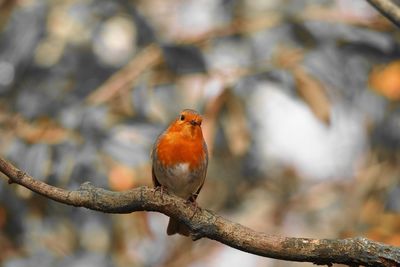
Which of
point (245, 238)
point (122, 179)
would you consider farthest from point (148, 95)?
point (245, 238)

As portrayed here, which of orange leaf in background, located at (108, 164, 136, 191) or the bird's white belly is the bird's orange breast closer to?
the bird's white belly

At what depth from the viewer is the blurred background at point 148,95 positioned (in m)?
5.02

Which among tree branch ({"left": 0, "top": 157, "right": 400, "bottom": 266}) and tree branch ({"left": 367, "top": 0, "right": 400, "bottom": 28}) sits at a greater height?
tree branch ({"left": 367, "top": 0, "right": 400, "bottom": 28})

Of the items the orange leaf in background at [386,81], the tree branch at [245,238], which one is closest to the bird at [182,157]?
the tree branch at [245,238]

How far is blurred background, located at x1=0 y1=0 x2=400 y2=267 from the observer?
502 centimetres

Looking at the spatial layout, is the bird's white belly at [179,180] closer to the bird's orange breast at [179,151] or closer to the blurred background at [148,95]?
the bird's orange breast at [179,151]

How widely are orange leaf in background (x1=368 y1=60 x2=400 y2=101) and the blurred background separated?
0.01 m

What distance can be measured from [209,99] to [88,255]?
1634mm

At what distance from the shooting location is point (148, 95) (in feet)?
17.8

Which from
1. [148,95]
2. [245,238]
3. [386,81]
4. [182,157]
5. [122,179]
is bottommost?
[245,238]

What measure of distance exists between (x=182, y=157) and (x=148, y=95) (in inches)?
49.3

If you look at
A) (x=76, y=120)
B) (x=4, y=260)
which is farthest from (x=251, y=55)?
(x=4, y=260)

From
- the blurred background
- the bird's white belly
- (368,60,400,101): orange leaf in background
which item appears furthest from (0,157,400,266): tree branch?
(368,60,400,101): orange leaf in background

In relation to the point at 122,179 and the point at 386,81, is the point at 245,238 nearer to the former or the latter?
the point at 122,179
